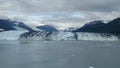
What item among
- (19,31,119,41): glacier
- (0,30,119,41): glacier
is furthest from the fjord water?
(0,30,119,41): glacier

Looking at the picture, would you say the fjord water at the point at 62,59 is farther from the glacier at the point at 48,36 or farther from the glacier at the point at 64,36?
the glacier at the point at 48,36

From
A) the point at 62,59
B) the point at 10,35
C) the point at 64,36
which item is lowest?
the point at 64,36

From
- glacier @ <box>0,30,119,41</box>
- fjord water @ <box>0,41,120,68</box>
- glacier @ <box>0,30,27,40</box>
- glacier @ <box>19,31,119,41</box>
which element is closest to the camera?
fjord water @ <box>0,41,120,68</box>

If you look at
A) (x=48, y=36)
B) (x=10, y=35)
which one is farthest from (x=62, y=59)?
(x=10, y=35)

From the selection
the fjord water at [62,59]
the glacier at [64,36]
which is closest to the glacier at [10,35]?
the glacier at [64,36]

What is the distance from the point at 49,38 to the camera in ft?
296

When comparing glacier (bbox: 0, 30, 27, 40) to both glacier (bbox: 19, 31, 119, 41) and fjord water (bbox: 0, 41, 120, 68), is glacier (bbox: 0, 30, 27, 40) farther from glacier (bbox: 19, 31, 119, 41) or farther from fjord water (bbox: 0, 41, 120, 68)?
fjord water (bbox: 0, 41, 120, 68)

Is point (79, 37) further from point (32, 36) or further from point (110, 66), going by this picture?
point (110, 66)

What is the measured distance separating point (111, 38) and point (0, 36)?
127ft

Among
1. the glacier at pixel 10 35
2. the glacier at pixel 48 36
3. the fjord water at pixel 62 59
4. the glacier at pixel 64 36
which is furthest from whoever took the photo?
the glacier at pixel 10 35

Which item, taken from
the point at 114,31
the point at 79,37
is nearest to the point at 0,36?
the point at 79,37

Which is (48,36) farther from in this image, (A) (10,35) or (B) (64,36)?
(A) (10,35)

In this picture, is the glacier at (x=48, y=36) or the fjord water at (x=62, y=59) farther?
the glacier at (x=48, y=36)

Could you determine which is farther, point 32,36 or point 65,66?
point 32,36
